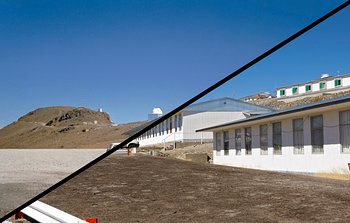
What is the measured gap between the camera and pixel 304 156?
9.09 metres

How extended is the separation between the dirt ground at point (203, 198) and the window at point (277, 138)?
3.79ft

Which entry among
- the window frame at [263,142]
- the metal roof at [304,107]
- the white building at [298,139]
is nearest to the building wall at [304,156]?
the white building at [298,139]

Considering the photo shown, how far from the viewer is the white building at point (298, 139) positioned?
779 centimetres

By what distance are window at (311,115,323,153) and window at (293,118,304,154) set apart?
0.46m

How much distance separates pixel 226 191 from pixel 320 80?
2050cm

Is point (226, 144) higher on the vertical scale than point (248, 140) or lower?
lower

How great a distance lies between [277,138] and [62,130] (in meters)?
10.3

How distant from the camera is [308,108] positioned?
812 centimetres

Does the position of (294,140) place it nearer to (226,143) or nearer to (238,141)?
(238,141)

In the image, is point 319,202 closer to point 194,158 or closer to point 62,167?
point 62,167

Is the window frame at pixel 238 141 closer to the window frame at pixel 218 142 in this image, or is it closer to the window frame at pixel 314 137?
the window frame at pixel 218 142

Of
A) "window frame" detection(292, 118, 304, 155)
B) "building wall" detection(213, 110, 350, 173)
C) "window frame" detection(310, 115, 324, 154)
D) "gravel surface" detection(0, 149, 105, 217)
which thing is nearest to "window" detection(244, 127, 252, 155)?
"building wall" detection(213, 110, 350, 173)

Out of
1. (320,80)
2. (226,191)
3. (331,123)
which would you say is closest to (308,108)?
(331,123)

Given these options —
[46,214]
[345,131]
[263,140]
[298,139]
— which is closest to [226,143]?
[263,140]
